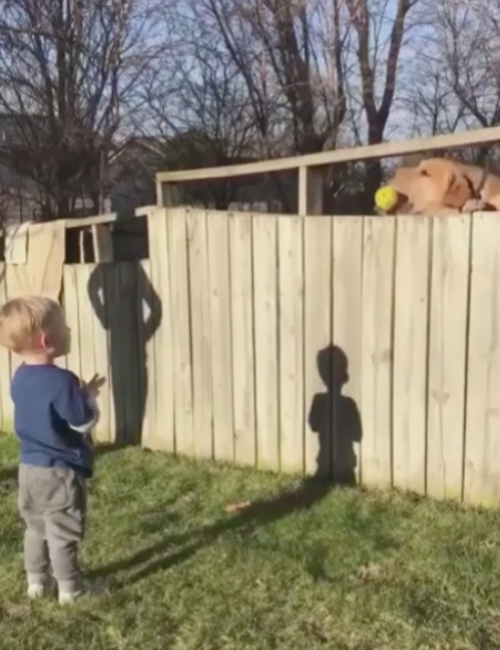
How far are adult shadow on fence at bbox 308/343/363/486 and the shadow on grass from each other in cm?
10

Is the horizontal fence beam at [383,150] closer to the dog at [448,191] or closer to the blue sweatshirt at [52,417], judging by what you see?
the dog at [448,191]

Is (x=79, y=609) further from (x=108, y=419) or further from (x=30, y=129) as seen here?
(x=30, y=129)

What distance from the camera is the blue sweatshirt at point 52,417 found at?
3.96 meters

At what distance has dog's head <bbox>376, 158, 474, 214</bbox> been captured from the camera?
17.3 ft

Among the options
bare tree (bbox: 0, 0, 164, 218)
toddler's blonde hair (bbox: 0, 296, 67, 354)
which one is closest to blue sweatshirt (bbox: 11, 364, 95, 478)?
toddler's blonde hair (bbox: 0, 296, 67, 354)

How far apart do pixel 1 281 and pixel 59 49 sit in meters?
3.54

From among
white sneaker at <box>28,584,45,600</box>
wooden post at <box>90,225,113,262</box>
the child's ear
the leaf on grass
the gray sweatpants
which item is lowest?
white sneaker at <box>28,584,45,600</box>

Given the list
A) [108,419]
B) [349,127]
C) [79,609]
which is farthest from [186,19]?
[79,609]

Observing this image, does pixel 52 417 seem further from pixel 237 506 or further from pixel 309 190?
pixel 309 190

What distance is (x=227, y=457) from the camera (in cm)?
582

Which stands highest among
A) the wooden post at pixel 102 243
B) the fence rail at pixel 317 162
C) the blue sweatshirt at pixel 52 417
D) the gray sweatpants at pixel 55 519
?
the fence rail at pixel 317 162

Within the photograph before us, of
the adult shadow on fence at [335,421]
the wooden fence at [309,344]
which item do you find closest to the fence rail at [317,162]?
the wooden fence at [309,344]

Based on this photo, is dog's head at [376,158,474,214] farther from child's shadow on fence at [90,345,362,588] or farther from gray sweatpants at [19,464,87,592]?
gray sweatpants at [19,464,87,592]

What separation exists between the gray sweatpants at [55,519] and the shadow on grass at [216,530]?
0.84ft
